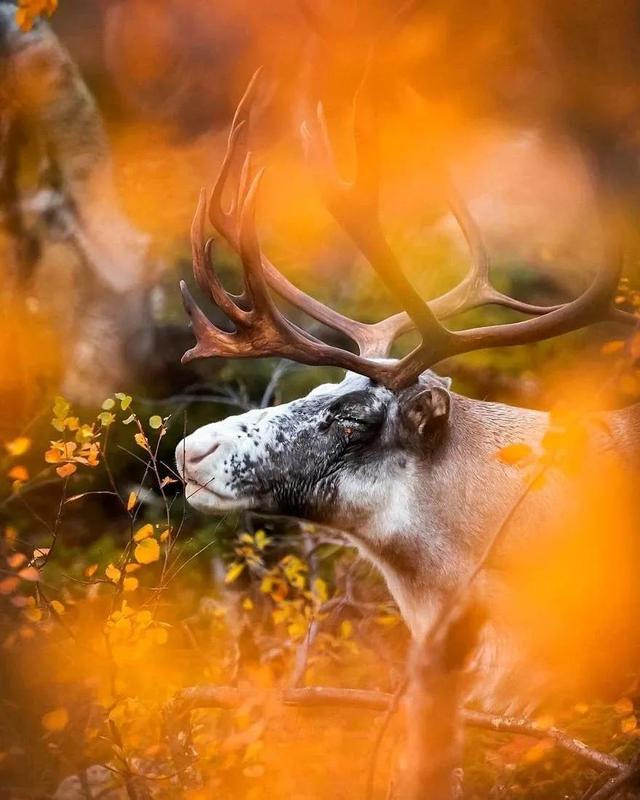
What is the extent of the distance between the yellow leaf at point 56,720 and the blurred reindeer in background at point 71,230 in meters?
2.28

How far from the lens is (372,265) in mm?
2350

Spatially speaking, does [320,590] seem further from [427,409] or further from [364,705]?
[427,409]

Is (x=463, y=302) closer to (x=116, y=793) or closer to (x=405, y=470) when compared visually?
(x=405, y=470)

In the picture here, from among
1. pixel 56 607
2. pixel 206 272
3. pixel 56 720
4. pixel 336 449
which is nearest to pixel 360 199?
pixel 206 272

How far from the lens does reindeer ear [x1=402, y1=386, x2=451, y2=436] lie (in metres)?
2.45

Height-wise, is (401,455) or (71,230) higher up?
(71,230)

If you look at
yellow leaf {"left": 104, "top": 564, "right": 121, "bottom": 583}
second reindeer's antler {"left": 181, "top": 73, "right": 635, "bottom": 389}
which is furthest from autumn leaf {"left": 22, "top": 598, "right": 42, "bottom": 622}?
second reindeer's antler {"left": 181, "top": 73, "right": 635, "bottom": 389}

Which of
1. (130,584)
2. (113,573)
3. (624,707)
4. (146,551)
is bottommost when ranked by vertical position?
(624,707)

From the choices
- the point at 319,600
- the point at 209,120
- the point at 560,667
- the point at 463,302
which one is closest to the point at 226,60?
the point at 209,120

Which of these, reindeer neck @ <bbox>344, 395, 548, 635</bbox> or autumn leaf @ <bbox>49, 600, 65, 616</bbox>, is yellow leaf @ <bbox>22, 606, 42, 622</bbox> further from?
reindeer neck @ <bbox>344, 395, 548, 635</bbox>

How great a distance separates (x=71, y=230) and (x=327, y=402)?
2780mm

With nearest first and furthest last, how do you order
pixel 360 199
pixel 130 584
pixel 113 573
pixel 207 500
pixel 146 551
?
1. pixel 360 199
2. pixel 207 500
3. pixel 146 551
4. pixel 113 573
5. pixel 130 584

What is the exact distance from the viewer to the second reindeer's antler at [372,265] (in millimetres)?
2297

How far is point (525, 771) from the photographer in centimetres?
234
